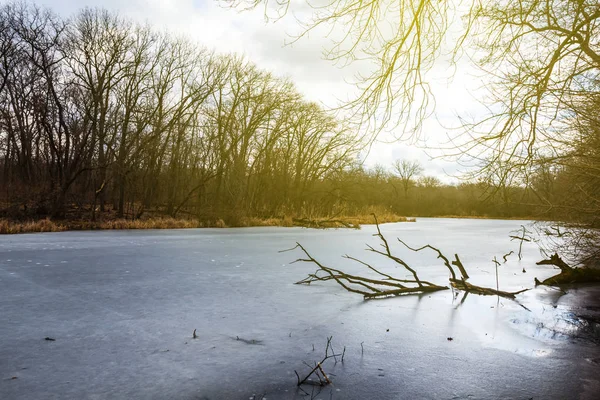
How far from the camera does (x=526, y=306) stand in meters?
3.83

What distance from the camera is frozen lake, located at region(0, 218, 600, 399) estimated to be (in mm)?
1941

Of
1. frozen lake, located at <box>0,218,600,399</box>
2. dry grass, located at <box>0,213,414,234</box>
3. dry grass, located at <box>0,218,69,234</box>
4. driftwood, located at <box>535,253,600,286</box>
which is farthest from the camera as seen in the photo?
dry grass, located at <box>0,213,414,234</box>

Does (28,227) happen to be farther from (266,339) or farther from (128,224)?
(266,339)

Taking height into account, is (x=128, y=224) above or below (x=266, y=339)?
above

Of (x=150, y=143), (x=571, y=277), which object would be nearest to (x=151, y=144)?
(x=150, y=143)

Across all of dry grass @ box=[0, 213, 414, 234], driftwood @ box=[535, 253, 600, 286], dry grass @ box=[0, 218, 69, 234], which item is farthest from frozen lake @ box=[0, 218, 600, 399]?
dry grass @ box=[0, 213, 414, 234]

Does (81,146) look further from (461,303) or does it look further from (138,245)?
(461,303)

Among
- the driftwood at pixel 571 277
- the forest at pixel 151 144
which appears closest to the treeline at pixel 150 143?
the forest at pixel 151 144

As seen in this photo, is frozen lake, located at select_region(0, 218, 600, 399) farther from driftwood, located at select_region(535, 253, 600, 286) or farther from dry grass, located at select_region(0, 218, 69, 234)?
dry grass, located at select_region(0, 218, 69, 234)

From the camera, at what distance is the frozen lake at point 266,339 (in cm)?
194

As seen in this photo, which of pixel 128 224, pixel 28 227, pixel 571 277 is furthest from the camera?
pixel 128 224

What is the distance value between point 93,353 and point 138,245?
629 cm

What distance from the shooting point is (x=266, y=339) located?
2617 millimetres

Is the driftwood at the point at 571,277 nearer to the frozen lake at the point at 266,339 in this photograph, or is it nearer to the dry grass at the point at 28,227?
the frozen lake at the point at 266,339
